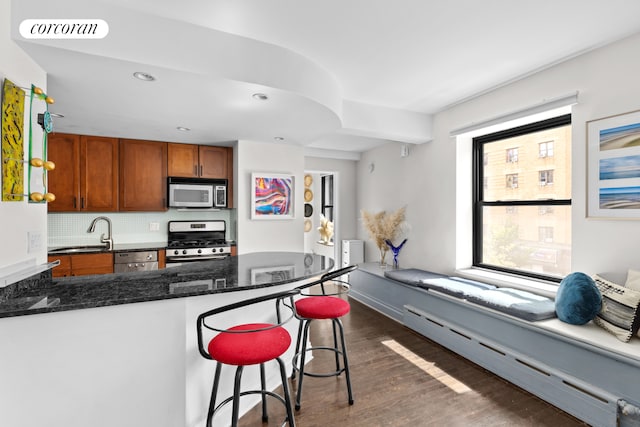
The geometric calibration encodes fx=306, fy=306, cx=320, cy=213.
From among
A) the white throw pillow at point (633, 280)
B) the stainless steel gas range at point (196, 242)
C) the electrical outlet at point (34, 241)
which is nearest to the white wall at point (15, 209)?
the electrical outlet at point (34, 241)

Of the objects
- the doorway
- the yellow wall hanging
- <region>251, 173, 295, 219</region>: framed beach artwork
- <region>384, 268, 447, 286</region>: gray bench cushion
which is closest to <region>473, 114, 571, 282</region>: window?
<region>384, 268, 447, 286</region>: gray bench cushion

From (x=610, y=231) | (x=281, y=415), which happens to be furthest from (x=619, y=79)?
(x=281, y=415)

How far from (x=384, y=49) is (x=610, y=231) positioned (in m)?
2.15

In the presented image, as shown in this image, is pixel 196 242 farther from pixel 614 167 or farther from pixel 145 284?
pixel 614 167

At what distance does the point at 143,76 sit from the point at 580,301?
331cm

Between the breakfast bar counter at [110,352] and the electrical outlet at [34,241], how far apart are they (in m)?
0.26

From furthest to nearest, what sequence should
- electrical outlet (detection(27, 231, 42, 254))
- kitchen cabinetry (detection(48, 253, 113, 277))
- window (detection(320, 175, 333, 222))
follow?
window (detection(320, 175, 333, 222)), kitchen cabinetry (detection(48, 253, 113, 277)), electrical outlet (detection(27, 231, 42, 254))

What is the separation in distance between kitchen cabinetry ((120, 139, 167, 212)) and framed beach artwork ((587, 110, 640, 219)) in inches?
173

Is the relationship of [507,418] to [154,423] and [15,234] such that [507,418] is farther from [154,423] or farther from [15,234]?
[15,234]

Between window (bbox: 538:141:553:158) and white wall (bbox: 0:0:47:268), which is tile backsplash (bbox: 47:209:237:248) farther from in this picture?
window (bbox: 538:141:553:158)

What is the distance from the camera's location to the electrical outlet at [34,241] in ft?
5.62

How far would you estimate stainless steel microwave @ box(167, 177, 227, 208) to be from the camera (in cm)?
392

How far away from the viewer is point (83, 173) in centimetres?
356

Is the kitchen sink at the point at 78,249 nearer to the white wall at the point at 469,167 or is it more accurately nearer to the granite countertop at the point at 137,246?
the granite countertop at the point at 137,246
